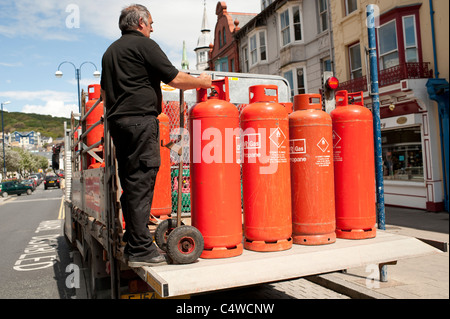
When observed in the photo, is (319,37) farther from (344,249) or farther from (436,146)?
(344,249)

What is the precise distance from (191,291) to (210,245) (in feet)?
2.00

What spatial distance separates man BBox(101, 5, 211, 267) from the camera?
2750 millimetres

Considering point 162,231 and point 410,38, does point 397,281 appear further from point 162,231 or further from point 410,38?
point 410,38

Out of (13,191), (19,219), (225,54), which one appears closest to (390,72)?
(19,219)

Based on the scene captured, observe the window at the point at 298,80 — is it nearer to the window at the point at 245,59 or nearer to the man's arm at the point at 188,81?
the window at the point at 245,59

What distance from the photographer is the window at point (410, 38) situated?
13.1 metres

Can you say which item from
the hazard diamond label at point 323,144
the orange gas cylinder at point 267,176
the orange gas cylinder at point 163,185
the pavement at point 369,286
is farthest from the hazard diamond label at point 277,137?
the pavement at point 369,286

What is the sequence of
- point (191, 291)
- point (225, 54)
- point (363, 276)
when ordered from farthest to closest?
point (225, 54)
point (363, 276)
point (191, 291)

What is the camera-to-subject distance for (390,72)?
13422mm

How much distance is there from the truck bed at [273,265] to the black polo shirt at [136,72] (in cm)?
116

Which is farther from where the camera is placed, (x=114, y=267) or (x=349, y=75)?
(x=349, y=75)

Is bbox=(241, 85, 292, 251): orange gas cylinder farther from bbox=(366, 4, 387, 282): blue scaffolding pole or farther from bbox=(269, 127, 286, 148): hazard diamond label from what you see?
bbox=(366, 4, 387, 282): blue scaffolding pole

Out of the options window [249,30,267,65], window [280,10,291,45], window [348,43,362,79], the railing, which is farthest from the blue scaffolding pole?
window [249,30,267,65]

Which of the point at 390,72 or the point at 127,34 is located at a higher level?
the point at 390,72
